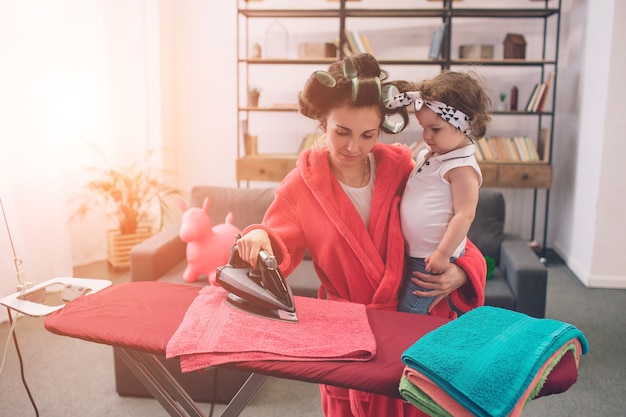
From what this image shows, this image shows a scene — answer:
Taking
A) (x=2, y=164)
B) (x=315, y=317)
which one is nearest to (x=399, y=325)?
(x=315, y=317)

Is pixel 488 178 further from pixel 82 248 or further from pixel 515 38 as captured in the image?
pixel 82 248

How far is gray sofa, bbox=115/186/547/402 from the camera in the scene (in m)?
2.04

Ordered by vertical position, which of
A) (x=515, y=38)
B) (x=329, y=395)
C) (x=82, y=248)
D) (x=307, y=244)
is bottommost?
(x=82, y=248)

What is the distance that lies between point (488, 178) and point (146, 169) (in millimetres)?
2580

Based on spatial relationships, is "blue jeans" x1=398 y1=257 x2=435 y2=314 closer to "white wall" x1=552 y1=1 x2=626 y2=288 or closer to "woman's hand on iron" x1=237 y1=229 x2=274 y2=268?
"woman's hand on iron" x1=237 y1=229 x2=274 y2=268

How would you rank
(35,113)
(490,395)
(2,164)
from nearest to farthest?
(490,395), (2,164), (35,113)

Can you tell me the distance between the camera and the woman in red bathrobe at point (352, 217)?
43.7 inches

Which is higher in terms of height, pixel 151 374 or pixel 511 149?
pixel 511 149

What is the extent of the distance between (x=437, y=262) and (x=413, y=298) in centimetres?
11

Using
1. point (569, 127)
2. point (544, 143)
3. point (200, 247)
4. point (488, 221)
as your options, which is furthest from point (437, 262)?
point (569, 127)

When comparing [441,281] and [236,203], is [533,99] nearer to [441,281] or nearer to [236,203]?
[236,203]

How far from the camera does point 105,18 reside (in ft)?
12.6

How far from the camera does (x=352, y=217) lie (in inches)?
46.4

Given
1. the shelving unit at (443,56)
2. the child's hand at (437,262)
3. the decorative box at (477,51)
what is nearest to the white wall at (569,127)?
the shelving unit at (443,56)
